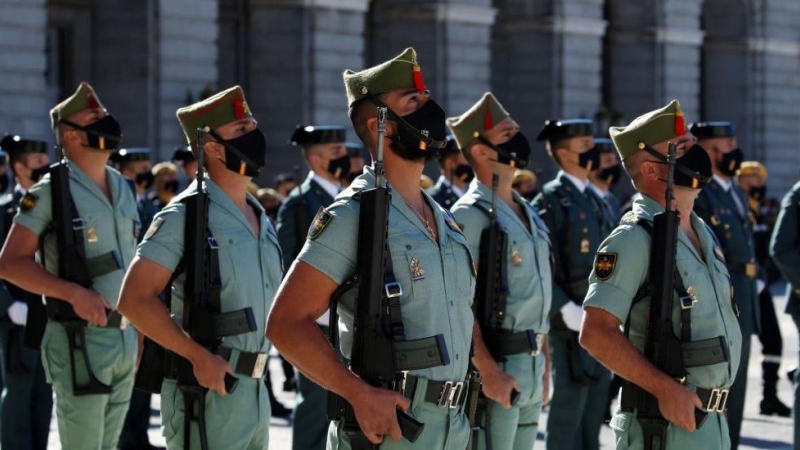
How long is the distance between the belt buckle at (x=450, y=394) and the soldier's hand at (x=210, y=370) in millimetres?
1346

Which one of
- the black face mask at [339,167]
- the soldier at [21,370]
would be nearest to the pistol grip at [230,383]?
the soldier at [21,370]

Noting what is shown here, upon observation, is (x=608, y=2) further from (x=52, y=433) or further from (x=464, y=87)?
(x=52, y=433)

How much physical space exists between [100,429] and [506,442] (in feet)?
6.30

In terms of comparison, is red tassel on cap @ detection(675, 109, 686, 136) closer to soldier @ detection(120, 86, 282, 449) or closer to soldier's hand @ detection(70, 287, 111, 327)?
soldier @ detection(120, 86, 282, 449)

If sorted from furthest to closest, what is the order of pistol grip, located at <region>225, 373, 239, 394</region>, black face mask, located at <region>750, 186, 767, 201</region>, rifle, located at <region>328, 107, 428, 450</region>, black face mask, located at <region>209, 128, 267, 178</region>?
black face mask, located at <region>750, 186, 767, 201</region>
black face mask, located at <region>209, 128, 267, 178</region>
pistol grip, located at <region>225, 373, 239, 394</region>
rifle, located at <region>328, 107, 428, 450</region>

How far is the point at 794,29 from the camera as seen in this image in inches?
1563

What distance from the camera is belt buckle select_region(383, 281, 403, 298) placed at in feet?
16.2

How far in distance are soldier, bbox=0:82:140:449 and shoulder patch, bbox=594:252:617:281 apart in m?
2.63

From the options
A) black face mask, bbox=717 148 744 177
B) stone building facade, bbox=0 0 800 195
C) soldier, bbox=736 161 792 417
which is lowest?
soldier, bbox=736 161 792 417

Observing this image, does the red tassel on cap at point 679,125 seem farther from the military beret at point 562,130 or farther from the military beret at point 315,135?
the military beret at point 315,135

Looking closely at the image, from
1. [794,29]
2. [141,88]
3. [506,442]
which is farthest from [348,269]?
[794,29]

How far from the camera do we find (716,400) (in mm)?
5953

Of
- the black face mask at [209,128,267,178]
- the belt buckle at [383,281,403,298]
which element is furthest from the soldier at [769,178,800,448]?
the belt buckle at [383,281,403,298]

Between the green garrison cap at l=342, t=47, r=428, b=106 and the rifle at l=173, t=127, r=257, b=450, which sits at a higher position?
the green garrison cap at l=342, t=47, r=428, b=106
